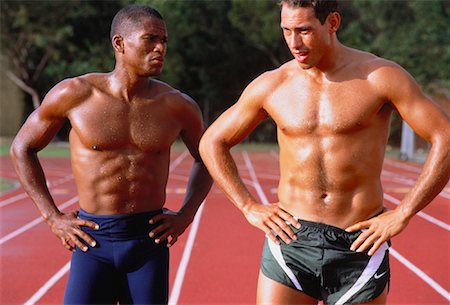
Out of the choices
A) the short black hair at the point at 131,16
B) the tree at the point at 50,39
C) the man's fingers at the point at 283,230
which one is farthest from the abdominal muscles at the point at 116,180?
the tree at the point at 50,39

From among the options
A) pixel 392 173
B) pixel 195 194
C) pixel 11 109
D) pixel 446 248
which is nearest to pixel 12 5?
pixel 11 109

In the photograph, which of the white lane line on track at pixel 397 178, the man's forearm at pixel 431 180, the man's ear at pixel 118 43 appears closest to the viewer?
the man's forearm at pixel 431 180

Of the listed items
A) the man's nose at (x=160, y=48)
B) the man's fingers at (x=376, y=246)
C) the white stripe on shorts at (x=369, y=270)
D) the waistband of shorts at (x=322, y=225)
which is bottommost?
the white stripe on shorts at (x=369, y=270)

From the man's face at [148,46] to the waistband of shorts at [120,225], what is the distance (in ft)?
2.17

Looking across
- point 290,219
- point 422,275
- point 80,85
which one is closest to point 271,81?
point 290,219

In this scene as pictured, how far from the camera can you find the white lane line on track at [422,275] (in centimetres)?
523

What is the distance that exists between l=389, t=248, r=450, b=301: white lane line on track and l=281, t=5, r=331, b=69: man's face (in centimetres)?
340

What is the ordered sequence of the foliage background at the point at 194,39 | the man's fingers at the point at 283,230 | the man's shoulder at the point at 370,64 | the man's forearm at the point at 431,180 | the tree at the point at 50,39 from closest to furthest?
the man's forearm at the point at 431,180
the man's shoulder at the point at 370,64
the man's fingers at the point at 283,230
the foliage background at the point at 194,39
the tree at the point at 50,39

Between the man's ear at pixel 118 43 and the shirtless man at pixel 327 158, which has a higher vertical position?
the man's ear at pixel 118 43

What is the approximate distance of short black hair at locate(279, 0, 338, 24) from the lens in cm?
234

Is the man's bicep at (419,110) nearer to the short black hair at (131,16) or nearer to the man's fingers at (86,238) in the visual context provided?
the short black hair at (131,16)

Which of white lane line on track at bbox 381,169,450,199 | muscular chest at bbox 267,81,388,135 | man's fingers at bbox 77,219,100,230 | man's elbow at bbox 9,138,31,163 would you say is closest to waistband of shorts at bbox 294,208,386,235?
muscular chest at bbox 267,81,388,135

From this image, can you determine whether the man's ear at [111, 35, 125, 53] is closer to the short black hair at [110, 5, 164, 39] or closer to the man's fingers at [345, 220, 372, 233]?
the short black hair at [110, 5, 164, 39]

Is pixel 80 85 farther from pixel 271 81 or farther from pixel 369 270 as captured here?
pixel 369 270
